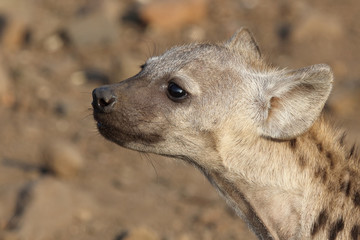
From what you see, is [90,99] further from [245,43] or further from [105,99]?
[105,99]

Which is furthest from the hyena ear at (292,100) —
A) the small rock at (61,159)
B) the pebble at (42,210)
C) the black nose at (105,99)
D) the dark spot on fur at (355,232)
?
the small rock at (61,159)

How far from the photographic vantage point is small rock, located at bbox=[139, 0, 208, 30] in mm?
9242

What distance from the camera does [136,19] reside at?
956cm

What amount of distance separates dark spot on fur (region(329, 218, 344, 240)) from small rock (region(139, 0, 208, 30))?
6.08m

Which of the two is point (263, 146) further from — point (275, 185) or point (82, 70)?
point (82, 70)

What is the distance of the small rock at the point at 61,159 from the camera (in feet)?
19.8

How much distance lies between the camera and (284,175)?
3.54m

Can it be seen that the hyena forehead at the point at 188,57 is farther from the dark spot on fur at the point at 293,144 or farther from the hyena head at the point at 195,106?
the dark spot on fur at the point at 293,144

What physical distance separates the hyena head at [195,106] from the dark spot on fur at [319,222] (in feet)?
1.39

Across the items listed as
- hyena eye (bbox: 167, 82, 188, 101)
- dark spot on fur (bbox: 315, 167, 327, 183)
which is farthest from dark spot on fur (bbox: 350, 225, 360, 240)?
hyena eye (bbox: 167, 82, 188, 101)

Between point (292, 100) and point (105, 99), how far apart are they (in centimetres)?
92

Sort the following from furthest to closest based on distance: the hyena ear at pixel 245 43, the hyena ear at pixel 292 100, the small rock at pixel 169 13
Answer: the small rock at pixel 169 13 < the hyena ear at pixel 245 43 < the hyena ear at pixel 292 100

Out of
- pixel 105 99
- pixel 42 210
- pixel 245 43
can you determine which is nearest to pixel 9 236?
pixel 42 210

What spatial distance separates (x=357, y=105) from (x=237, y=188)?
4133 mm
